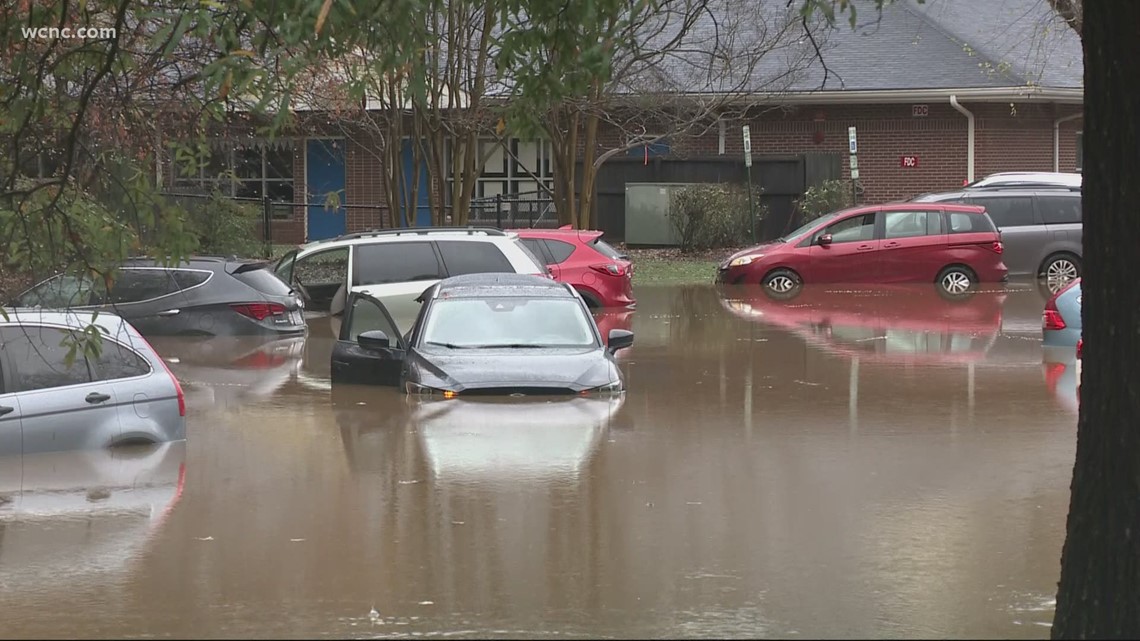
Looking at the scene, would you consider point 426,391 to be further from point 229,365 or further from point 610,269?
→ point 610,269

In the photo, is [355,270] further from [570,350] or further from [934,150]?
[934,150]

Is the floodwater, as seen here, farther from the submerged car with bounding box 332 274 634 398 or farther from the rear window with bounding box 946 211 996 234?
the rear window with bounding box 946 211 996 234

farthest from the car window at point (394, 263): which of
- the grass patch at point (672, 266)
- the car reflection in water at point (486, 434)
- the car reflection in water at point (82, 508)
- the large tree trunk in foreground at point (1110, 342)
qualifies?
the large tree trunk in foreground at point (1110, 342)

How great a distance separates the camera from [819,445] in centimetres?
1181

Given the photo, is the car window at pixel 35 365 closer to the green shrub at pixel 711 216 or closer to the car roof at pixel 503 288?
the car roof at pixel 503 288

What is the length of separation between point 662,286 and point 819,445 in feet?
51.1

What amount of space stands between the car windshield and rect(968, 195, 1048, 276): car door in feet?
50.1

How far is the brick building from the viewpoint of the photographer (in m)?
33.5

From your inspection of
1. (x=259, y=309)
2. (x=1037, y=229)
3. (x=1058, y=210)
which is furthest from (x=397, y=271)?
(x=1058, y=210)

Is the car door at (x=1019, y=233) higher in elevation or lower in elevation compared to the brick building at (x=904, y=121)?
lower

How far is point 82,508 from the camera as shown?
951 centimetres

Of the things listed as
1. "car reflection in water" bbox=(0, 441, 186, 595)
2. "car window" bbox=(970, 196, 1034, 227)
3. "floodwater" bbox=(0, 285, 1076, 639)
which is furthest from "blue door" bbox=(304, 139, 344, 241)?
"car reflection in water" bbox=(0, 441, 186, 595)

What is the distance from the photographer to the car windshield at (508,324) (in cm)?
1344

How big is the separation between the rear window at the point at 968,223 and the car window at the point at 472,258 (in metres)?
9.82
